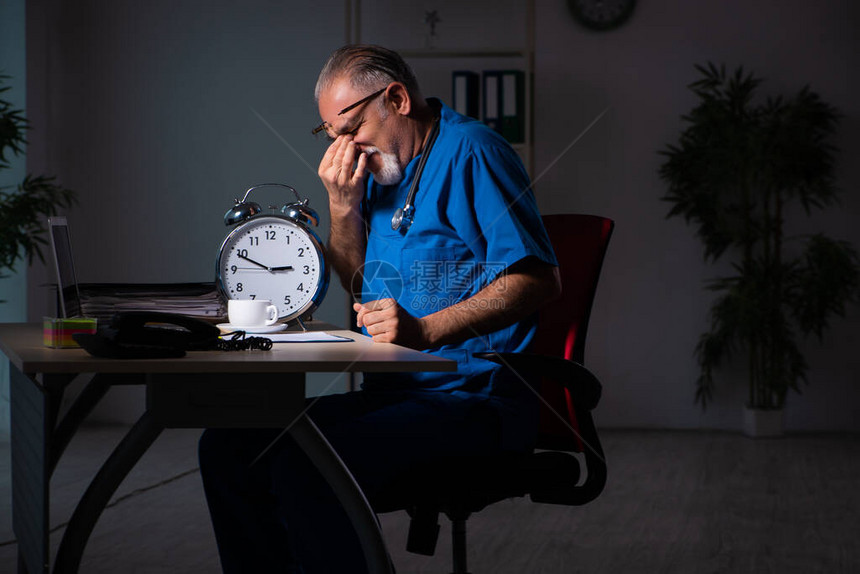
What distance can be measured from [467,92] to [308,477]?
3120mm

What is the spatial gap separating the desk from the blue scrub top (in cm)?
24

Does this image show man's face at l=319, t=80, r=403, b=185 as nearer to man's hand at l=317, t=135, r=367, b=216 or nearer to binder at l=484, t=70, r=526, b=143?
man's hand at l=317, t=135, r=367, b=216

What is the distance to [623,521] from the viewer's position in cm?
294

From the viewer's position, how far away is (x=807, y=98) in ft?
14.2

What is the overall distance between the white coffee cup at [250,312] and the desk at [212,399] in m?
0.19

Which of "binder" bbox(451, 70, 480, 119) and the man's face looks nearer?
the man's face

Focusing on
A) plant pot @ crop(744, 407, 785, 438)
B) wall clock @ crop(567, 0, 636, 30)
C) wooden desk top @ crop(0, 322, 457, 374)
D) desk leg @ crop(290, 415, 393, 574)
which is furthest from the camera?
wall clock @ crop(567, 0, 636, 30)

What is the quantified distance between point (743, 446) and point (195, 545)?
8.35ft

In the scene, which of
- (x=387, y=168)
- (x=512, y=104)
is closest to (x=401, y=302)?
(x=387, y=168)

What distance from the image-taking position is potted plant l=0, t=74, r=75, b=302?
3793 mm

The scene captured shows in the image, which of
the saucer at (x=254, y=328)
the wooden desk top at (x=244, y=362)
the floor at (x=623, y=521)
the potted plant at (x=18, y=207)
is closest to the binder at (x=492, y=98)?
the floor at (x=623, y=521)

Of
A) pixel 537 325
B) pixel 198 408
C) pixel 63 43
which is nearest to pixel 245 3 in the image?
pixel 63 43

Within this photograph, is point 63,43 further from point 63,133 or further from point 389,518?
point 389,518

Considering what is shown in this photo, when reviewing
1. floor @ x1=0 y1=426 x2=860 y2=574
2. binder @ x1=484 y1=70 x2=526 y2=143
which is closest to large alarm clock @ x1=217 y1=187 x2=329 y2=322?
floor @ x1=0 y1=426 x2=860 y2=574
